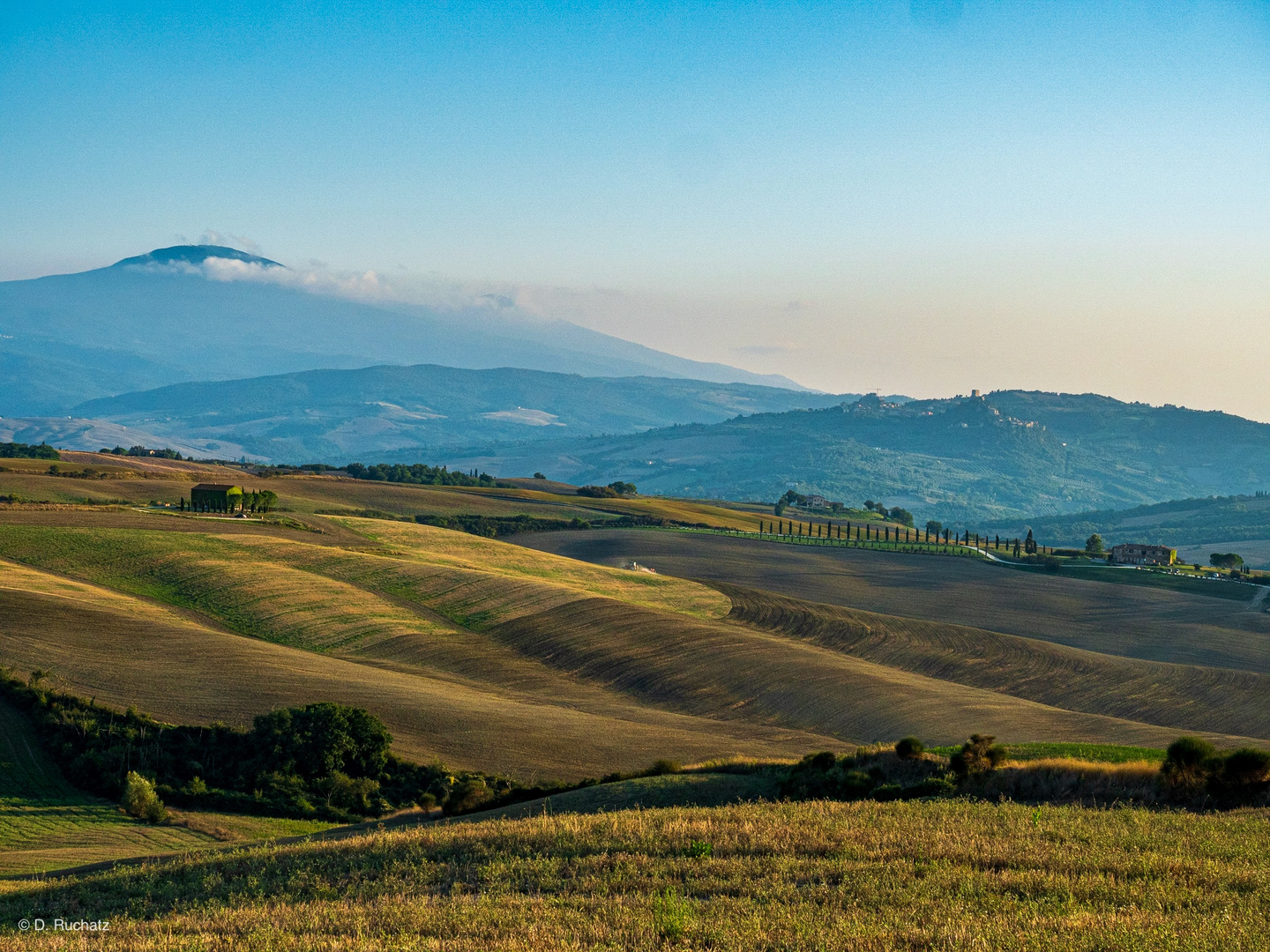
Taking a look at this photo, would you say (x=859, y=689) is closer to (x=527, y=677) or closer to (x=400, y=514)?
(x=527, y=677)

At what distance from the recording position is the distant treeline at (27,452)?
168375 mm

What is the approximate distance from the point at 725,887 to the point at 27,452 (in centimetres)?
18410

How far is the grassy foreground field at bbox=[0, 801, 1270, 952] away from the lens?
15477 millimetres

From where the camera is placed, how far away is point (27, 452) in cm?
17362

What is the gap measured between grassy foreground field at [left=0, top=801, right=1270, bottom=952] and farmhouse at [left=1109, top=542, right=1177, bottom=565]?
445 feet

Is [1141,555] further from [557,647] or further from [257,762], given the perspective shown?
[257,762]

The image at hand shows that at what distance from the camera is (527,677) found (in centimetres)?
6638

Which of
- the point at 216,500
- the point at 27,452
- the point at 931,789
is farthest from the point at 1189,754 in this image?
the point at 27,452

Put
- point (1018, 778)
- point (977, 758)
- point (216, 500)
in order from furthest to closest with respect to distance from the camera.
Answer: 1. point (216, 500)
2. point (977, 758)
3. point (1018, 778)

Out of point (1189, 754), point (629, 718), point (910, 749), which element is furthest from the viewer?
point (629, 718)

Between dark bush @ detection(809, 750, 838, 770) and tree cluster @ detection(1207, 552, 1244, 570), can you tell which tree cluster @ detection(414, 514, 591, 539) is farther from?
dark bush @ detection(809, 750, 838, 770)

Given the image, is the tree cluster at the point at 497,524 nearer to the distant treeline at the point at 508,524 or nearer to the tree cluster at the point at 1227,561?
the distant treeline at the point at 508,524

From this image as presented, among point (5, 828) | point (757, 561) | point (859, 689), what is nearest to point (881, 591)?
point (757, 561)

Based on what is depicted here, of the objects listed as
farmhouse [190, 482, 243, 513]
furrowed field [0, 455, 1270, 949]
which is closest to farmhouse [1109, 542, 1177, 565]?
furrowed field [0, 455, 1270, 949]
